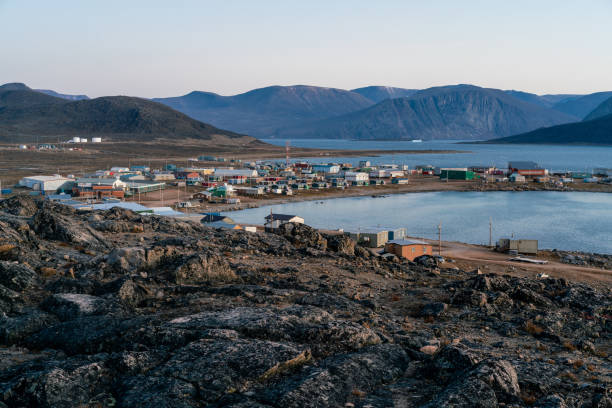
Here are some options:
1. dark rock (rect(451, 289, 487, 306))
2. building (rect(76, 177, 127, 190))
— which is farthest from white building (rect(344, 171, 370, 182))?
dark rock (rect(451, 289, 487, 306))

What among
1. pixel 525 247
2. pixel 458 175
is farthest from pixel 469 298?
pixel 458 175

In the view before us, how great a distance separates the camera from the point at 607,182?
7681 centimetres

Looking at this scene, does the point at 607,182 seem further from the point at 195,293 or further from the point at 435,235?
the point at 195,293

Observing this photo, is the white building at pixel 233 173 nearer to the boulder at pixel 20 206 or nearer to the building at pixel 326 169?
the building at pixel 326 169

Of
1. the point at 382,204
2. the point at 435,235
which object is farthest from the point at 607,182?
the point at 435,235

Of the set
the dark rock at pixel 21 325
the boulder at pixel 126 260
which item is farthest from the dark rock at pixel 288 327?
the boulder at pixel 126 260

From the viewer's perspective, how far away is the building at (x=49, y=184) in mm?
52281

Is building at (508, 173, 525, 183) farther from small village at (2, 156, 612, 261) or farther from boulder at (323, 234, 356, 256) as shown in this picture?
boulder at (323, 234, 356, 256)

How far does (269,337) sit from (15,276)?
5.10m

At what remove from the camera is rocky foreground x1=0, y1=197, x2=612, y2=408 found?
5.17 metres

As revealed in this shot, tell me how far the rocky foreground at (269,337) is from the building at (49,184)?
4478 cm

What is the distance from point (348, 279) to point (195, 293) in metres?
5.02

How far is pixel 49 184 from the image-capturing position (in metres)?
52.5

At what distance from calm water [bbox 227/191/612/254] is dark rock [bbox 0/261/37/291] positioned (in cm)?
2424
